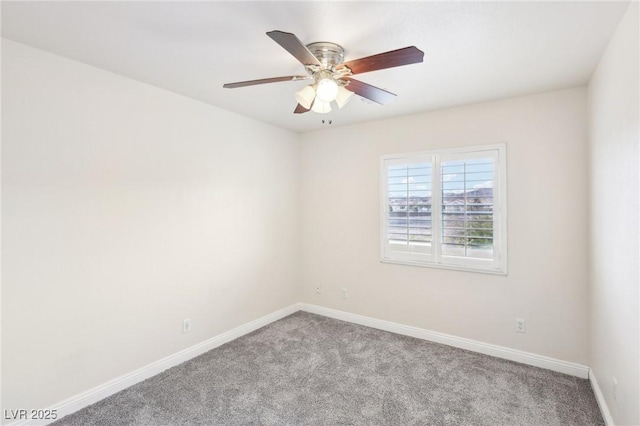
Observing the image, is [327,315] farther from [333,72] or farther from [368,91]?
[333,72]

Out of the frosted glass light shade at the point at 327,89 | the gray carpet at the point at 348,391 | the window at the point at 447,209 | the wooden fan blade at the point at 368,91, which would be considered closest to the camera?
the frosted glass light shade at the point at 327,89

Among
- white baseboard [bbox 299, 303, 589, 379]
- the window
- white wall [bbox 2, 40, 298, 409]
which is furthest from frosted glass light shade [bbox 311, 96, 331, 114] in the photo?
white baseboard [bbox 299, 303, 589, 379]

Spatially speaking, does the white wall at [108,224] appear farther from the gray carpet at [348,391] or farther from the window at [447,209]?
the window at [447,209]

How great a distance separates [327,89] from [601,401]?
9.18ft

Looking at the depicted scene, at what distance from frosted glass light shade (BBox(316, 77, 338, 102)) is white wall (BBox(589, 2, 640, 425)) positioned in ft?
4.82

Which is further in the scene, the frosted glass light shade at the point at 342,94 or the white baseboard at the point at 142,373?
the white baseboard at the point at 142,373

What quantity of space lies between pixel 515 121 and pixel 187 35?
9.03 feet

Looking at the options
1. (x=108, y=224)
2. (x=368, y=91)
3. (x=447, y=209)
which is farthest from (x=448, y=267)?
(x=108, y=224)

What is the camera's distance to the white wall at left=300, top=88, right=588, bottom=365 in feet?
8.79

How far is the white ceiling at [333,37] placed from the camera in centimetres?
161

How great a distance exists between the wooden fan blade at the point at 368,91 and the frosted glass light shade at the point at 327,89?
0.48 feet

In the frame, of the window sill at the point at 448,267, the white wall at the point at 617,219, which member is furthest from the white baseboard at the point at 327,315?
the window sill at the point at 448,267

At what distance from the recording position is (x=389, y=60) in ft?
5.41

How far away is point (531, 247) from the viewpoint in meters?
2.84
